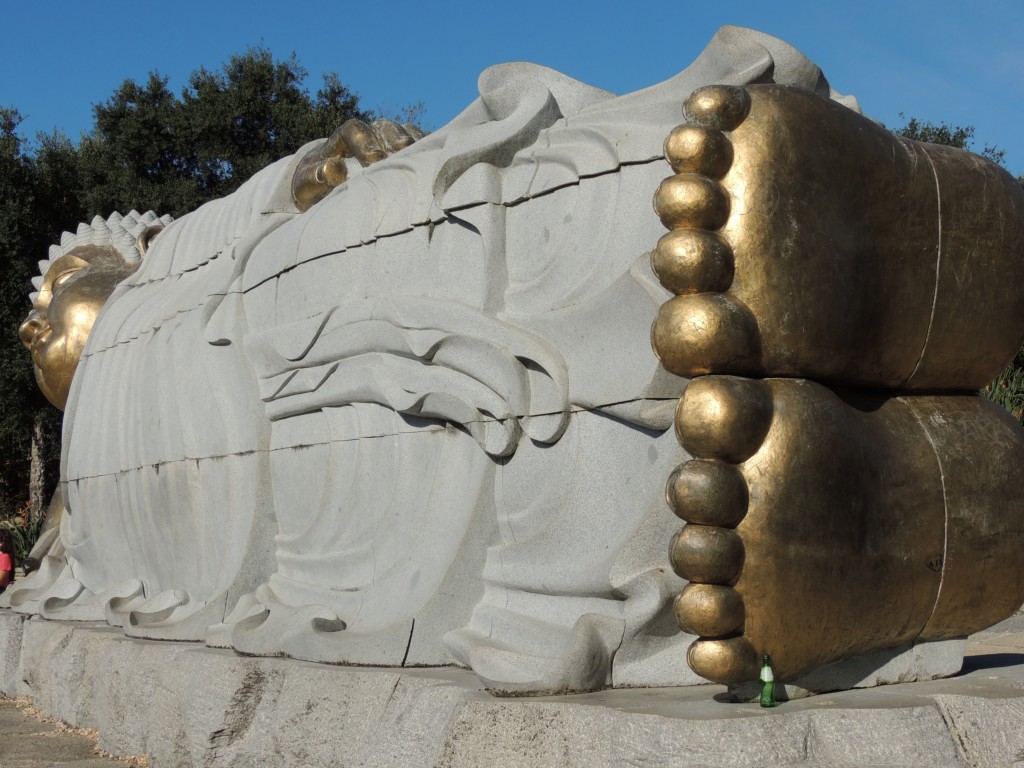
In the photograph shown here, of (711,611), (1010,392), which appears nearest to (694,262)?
(711,611)

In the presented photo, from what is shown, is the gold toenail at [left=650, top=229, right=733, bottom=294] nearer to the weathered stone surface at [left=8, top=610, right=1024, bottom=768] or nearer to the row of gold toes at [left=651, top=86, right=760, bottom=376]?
the row of gold toes at [left=651, top=86, right=760, bottom=376]

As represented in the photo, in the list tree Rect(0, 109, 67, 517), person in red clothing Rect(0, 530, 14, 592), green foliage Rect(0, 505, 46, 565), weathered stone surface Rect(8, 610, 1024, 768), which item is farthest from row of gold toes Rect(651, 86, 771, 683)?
tree Rect(0, 109, 67, 517)

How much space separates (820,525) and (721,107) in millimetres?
1105

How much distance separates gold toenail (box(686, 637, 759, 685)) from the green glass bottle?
0.02 m

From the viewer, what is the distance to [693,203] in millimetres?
2902

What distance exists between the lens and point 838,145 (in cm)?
307

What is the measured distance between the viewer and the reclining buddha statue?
2.89 m

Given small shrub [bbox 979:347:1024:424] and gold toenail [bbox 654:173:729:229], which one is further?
small shrub [bbox 979:347:1024:424]

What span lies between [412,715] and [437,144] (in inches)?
87.3

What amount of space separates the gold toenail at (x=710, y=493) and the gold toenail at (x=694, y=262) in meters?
0.44

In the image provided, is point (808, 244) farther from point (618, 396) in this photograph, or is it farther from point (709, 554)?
point (709, 554)

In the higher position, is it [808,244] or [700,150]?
[700,150]

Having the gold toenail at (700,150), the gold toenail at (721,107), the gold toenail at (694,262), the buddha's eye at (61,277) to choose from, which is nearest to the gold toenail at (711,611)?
the gold toenail at (694,262)

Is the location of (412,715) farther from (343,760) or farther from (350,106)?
(350,106)
